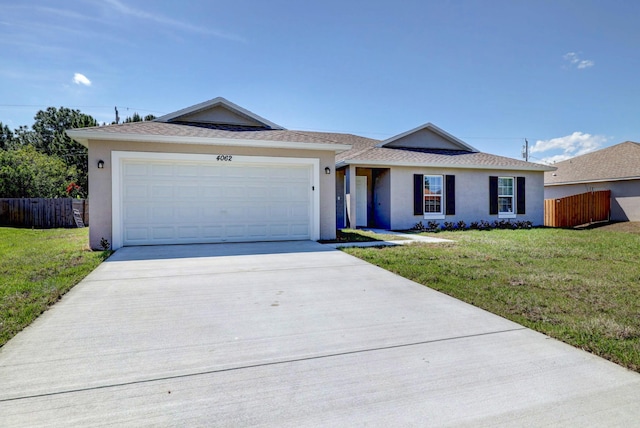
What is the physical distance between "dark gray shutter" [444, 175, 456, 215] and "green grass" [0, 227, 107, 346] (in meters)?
12.7

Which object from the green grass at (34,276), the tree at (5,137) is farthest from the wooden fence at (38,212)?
the tree at (5,137)

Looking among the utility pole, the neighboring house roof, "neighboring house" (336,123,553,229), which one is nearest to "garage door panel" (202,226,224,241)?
"neighboring house" (336,123,553,229)

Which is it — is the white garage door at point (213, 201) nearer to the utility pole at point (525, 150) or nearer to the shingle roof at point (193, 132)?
the shingle roof at point (193, 132)

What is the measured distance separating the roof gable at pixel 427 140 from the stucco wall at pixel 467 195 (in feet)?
7.87

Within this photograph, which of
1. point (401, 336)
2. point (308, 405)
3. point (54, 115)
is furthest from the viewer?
point (54, 115)

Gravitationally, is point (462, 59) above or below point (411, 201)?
above

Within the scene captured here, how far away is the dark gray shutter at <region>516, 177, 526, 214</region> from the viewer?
53.0ft

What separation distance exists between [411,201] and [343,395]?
504 inches

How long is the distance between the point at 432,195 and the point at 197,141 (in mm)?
9975

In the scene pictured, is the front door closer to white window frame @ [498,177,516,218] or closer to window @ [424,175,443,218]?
window @ [424,175,443,218]

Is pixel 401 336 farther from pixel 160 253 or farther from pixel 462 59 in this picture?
pixel 462 59

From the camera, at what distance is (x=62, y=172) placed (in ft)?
90.5

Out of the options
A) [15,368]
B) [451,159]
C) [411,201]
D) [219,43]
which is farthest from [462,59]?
[15,368]

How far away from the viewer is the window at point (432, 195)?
48.8 feet
